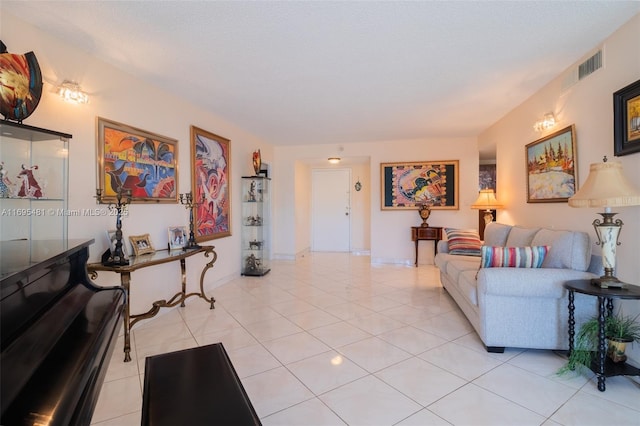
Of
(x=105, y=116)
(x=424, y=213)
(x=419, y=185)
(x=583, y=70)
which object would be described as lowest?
(x=424, y=213)

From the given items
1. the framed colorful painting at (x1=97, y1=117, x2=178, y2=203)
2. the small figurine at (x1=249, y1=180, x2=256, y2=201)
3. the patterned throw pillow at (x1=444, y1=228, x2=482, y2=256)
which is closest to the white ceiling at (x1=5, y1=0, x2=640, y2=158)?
the framed colorful painting at (x1=97, y1=117, x2=178, y2=203)

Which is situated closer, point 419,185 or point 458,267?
point 458,267

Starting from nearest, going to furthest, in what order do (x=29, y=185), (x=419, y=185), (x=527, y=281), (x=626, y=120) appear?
(x=29, y=185), (x=626, y=120), (x=527, y=281), (x=419, y=185)

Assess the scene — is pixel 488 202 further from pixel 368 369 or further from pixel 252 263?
pixel 252 263

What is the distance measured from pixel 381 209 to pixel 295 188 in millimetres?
1844

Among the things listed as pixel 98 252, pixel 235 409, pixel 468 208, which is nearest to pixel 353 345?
pixel 235 409

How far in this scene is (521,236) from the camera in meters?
3.14

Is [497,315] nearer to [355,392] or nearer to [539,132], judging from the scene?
[355,392]

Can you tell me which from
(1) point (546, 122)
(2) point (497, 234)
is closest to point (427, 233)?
(2) point (497, 234)

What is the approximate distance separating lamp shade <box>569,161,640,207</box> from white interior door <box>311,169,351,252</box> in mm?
5439

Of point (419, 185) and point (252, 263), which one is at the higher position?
point (419, 185)

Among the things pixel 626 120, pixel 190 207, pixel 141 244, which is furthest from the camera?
pixel 190 207

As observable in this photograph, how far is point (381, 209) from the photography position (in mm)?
5898

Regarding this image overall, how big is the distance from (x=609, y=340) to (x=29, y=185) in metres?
3.85
